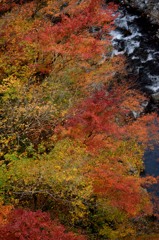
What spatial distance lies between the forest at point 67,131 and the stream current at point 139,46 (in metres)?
1.28

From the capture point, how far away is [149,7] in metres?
36.4

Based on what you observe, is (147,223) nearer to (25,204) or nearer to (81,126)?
(81,126)

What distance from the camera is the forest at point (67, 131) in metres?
14.5

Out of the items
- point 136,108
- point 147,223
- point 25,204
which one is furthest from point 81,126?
point 136,108

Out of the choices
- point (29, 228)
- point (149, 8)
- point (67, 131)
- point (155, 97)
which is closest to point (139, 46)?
point (149, 8)

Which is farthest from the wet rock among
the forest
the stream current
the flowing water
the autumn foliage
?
Result: the autumn foliage

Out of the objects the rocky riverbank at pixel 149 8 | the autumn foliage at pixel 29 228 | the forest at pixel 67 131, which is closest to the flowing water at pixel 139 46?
the rocky riverbank at pixel 149 8

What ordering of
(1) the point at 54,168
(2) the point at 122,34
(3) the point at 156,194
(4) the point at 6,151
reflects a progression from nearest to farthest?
(1) the point at 54,168
(4) the point at 6,151
(3) the point at 156,194
(2) the point at 122,34

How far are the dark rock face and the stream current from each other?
0.69 metres

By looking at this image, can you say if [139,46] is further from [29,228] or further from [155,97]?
[29,228]

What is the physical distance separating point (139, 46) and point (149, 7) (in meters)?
5.28

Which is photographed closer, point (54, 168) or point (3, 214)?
point (3, 214)

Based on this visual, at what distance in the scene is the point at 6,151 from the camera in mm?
16766

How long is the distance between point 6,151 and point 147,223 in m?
11.1
